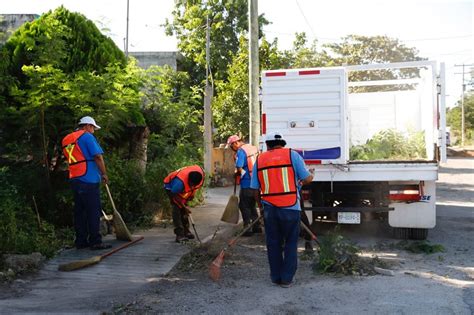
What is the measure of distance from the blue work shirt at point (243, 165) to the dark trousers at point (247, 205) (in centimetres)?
12

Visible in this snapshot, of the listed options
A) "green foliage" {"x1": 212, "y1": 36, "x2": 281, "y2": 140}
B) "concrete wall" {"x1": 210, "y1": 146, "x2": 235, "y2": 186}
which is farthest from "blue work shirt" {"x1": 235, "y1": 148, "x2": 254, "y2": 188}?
"concrete wall" {"x1": 210, "y1": 146, "x2": 235, "y2": 186}

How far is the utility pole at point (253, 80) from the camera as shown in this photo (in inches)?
415

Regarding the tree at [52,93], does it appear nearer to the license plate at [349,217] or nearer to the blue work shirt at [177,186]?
the blue work shirt at [177,186]

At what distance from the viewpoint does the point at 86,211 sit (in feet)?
22.3

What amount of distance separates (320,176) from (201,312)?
370 cm

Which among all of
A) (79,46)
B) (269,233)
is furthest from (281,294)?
(79,46)

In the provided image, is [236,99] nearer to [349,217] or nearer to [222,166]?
[222,166]

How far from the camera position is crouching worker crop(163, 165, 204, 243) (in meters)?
7.01

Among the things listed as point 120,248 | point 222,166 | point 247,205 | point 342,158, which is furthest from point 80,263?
point 222,166

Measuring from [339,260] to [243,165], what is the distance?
2979mm

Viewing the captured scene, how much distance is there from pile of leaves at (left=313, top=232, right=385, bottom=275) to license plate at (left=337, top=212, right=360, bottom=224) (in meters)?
1.62

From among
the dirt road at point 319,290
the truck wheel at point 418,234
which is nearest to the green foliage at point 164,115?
the dirt road at point 319,290

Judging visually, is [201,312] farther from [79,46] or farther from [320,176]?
[79,46]

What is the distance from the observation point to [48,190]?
7.62 meters
